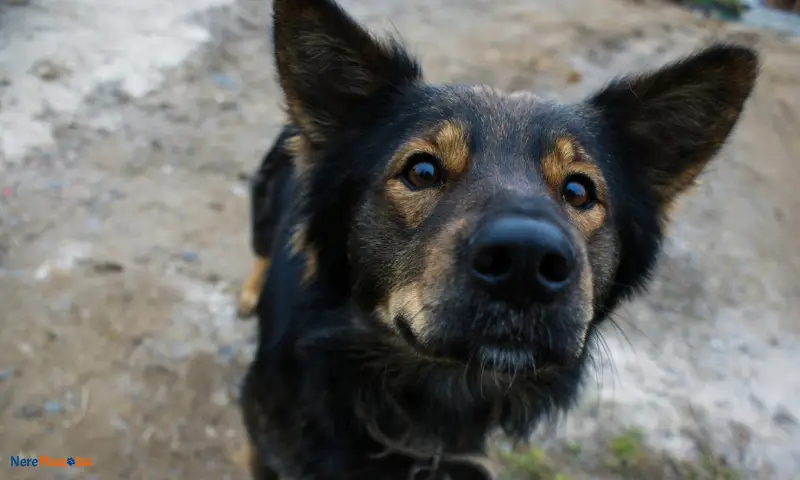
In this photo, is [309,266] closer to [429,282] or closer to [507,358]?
[429,282]

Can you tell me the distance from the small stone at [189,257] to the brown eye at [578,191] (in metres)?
2.56

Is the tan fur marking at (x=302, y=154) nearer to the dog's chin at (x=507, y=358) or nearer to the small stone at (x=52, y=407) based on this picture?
the dog's chin at (x=507, y=358)

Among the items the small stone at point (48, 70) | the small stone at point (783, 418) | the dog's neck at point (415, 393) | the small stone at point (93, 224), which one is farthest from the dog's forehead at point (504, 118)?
the small stone at point (48, 70)

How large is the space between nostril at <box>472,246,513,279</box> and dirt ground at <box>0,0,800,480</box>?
189 centimetres

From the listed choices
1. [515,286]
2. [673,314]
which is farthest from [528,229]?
[673,314]

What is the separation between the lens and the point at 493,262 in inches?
73.0

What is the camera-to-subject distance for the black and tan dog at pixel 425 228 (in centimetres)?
212

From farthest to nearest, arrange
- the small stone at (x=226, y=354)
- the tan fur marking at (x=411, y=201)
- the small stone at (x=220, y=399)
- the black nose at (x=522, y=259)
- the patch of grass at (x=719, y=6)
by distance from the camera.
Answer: the patch of grass at (x=719, y=6) → the small stone at (x=226, y=354) → the small stone at (x=220, y=399) → the tan fur marking at (x=411, y=201) → the black nose at (x=522, y=259)

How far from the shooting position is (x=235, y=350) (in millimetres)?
3758

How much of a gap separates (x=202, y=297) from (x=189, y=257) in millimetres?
315

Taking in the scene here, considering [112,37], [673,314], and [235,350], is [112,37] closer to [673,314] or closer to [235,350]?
[235,350]

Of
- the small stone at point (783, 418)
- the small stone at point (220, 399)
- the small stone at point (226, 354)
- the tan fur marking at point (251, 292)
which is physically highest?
the small stone at point (783, 418)

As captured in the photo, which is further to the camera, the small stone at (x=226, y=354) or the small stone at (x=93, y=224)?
the small stone at (x=93, y=224)

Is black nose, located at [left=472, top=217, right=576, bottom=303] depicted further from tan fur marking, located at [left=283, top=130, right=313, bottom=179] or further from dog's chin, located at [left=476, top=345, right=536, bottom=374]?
tan fur marking, located at [left=283, top=130, right=313, bottom=179]
